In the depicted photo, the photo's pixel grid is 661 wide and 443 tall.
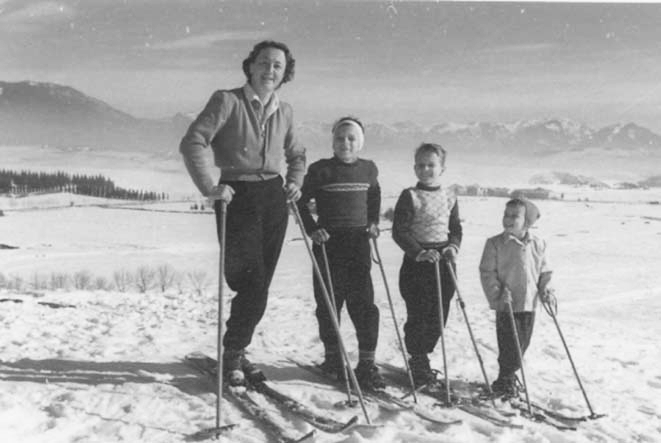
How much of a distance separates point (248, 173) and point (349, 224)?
24.1 inches

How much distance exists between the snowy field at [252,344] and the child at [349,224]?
14.4 inches

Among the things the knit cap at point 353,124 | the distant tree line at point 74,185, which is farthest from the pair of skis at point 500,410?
the distant tree line at point 74,185

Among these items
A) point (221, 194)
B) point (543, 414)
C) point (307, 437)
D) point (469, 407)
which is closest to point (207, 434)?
point (307, 437)

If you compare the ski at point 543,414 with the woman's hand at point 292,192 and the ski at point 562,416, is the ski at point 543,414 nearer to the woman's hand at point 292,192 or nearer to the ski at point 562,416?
the ski at point 562,416

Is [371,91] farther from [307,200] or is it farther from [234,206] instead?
[234,206]

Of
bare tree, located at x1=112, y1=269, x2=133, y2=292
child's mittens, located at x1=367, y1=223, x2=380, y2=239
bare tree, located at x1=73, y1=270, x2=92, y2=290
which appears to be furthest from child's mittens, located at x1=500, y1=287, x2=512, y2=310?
bare tree, located at x1=73, y1=270, x2=92, y2=290

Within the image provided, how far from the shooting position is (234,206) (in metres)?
2.84

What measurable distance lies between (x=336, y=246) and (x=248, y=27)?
2.85 meters

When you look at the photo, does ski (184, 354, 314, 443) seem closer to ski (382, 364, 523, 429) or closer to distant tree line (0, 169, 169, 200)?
ski (382, 364, 523, 429)

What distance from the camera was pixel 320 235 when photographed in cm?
307

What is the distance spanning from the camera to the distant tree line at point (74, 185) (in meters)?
7.50

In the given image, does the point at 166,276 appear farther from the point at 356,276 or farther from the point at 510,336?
the point at 510,336

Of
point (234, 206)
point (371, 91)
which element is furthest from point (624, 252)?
point (234, 206)

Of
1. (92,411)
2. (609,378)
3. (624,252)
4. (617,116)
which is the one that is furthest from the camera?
(624,252)
